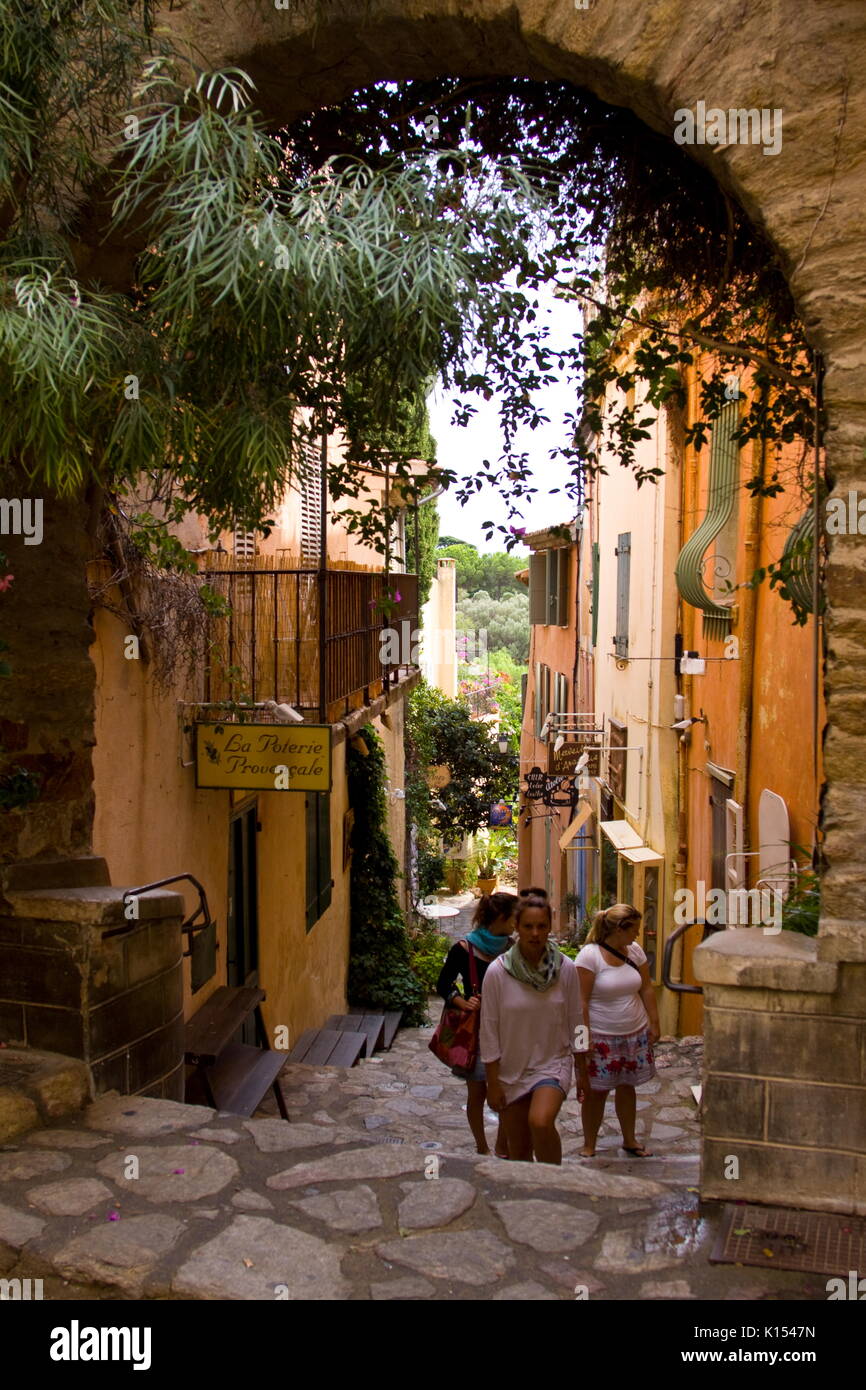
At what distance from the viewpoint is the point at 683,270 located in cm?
623

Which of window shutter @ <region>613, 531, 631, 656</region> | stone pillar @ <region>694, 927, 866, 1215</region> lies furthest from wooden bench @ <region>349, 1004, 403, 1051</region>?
stone pillar @ <region>694, 927, 866, 1215</region>

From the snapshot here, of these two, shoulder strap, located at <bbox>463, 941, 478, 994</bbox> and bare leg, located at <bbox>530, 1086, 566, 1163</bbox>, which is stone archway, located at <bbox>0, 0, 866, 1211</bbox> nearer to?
bare leg, located at <bbox>530, 1086, 566, 1163</bbox>

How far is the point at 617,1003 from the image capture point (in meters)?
5.85

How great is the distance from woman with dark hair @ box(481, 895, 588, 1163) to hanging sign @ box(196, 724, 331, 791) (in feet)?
8.08

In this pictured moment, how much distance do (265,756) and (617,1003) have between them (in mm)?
3013

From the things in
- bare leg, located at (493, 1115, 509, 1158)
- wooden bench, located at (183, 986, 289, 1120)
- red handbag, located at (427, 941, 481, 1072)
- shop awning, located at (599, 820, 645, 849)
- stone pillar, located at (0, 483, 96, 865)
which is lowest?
wooden bench, located at (183, 986, 289, 1120)

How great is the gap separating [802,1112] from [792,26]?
3785 millimetres

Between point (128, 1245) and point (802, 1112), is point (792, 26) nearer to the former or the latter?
point (802, 1112)

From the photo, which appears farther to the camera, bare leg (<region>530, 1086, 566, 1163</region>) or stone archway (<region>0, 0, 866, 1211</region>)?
bare leg (<region>530, 1086, 566, 1163</region>)

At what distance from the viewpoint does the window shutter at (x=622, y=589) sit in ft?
48.2

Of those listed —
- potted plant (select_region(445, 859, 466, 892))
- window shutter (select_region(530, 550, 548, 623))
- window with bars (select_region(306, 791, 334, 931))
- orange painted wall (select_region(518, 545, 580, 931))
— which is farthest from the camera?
potted plant (select_region(445, 859, 466, 892))

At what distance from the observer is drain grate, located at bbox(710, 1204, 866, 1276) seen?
379 centimetres

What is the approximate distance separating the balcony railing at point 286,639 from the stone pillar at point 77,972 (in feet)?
8.38
